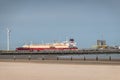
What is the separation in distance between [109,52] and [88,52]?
558 centimetres

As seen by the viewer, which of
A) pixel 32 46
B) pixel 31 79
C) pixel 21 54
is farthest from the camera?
pixel 32 46

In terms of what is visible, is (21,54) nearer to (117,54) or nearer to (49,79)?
(117,54)

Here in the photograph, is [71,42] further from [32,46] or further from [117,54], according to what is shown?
[117,54]

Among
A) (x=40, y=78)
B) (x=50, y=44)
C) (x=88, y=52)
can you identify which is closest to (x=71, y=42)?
(x=50, y=44)

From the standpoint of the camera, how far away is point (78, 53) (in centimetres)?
9069

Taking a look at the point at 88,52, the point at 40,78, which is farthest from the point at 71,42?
the point at 40,78

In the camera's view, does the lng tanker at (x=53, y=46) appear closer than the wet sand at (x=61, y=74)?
No

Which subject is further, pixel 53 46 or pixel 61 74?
pixel 53 46

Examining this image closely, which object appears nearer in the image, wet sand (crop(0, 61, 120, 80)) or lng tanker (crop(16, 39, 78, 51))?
wet sand (crop(0, 61, 120, 80))

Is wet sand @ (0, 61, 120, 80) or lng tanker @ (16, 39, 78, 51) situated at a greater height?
lng tanker @ (16, 39, 78, 51)

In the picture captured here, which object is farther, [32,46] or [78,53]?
[32,46]

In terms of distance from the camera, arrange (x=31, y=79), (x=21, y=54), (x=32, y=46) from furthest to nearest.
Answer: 1. (x=32, y=46)
2. (x=21, y=54)
3. (x=31, y=79)

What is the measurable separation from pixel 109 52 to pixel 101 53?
2.14 meters

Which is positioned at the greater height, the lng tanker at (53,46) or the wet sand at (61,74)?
the lng tanker at (53,46)
